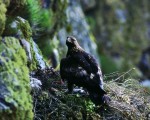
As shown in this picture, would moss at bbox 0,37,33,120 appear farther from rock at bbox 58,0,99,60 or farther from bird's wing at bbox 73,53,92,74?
rock at bbox 58,0,99,60

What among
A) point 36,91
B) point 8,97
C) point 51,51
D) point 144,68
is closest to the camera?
point 8,97

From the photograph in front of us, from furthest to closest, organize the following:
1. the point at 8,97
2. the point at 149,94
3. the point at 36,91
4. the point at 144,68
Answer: the point at 144,68 < the point at 149,94 < the point at 36,91 < the point at 8,97

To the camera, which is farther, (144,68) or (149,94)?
(144,68)

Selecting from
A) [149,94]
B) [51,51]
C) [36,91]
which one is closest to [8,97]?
[36,91]

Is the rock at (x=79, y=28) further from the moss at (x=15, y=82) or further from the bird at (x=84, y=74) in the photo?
the moss at (x=15, y=82)

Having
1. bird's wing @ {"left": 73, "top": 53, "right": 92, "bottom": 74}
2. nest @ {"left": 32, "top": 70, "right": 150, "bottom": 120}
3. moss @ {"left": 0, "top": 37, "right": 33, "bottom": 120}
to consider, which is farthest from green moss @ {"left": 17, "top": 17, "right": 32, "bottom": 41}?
moss @ {"left": 0, "top": 37, "right": 33, "bottom": 120}

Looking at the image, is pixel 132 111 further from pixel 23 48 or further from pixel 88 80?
pixel 23 48
